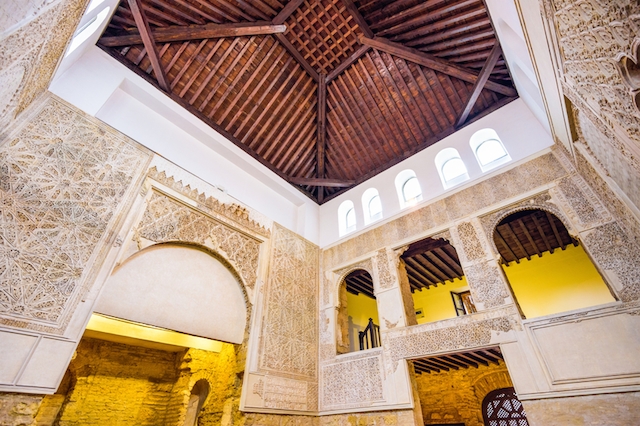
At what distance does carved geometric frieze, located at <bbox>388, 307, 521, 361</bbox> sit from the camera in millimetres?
4391

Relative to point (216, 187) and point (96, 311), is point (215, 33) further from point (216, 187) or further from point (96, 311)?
point (96, 311)

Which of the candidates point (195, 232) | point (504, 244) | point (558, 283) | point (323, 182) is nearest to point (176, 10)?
point (195, 232)

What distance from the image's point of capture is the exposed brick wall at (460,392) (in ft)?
22.1

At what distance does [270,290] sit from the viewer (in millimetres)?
5922

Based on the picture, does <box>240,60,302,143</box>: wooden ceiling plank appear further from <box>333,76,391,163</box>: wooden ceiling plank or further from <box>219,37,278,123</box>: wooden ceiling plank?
<box>333,76,391,163</box>: wooden ceiling plank

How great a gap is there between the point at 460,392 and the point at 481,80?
264 inches

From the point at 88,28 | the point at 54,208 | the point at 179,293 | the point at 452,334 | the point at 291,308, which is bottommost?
the point at 452,334

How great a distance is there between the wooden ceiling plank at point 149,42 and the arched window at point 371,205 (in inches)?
185

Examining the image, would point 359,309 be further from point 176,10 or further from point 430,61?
point 176,10

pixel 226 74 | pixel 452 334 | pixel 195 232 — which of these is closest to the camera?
pixel 452 334

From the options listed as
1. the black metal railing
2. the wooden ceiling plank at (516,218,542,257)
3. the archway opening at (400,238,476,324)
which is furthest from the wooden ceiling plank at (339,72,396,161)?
the black metal railing

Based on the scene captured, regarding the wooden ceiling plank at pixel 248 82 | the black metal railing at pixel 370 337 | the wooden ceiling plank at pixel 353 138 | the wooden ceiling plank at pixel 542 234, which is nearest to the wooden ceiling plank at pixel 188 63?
the wooden ceiling plank at pixel 248 82

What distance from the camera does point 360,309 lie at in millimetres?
8961

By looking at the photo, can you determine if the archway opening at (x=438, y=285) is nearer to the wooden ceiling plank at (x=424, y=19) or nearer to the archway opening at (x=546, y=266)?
the archway opening at (x=546, y=266)
